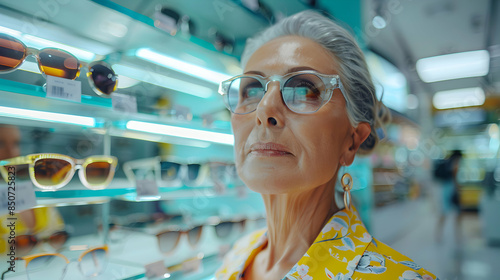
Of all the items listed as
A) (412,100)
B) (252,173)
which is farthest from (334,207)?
(412,100)

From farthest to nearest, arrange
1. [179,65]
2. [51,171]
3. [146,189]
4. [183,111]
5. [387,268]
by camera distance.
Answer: [179,65]
[183,111]
[146,189]
[51,171]
[387,268]

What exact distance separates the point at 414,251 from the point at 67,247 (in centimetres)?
314

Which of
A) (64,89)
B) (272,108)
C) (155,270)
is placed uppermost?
(64,89)

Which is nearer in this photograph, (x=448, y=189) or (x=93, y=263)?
(x=93, y=263)

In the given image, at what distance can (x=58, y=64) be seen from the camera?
89 centimetres

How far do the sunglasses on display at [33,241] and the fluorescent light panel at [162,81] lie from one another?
61 cm

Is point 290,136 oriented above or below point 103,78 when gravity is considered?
below

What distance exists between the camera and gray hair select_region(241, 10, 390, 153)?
878 mm

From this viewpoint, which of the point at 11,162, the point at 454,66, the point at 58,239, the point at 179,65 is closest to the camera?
the point at 11,162

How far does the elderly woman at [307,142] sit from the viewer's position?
0.78 metres

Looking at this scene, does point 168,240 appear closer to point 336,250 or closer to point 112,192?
point 112,192

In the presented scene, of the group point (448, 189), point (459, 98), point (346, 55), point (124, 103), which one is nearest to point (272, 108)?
point (346, 55)

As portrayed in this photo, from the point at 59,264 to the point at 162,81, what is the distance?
0.85 metres

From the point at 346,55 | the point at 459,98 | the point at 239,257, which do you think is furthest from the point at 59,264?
the point at 459,98
